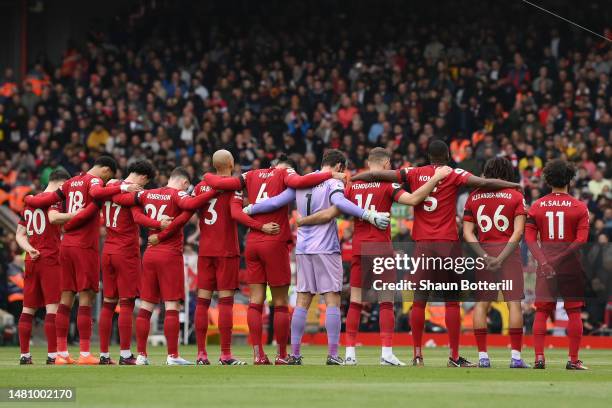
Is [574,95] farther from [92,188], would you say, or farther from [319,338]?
[92,188]

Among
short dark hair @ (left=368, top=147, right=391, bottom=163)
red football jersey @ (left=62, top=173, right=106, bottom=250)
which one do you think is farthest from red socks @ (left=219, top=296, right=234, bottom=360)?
short dark hair @ (left=368, top=147, right=391, bottom=163)

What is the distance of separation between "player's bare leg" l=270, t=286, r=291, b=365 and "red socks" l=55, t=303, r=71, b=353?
270 centimetres

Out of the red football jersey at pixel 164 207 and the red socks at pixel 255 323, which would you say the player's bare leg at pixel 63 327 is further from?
→ the red socks at pixel 255 323

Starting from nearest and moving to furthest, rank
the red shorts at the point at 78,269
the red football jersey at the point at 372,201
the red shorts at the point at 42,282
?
the red football jersey at the point at 372,201 → the red shorts at the point at 78,269 → the red shorts at the point at 42,282

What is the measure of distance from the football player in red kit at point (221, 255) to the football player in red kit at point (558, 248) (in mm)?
3375

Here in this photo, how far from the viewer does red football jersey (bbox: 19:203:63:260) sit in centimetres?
1723

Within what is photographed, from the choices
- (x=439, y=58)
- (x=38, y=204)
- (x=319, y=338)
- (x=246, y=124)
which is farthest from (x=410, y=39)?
(x=38, y=204)

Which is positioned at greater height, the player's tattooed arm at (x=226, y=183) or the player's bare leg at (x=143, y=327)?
the player's tattooed arm at (x=226, y=183)

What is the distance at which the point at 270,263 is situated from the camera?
16.1m

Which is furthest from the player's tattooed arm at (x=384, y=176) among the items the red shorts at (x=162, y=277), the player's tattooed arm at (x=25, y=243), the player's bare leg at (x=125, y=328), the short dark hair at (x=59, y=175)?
the player's tattooed arm at (x=25, y=243)

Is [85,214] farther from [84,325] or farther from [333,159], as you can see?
[333,159]

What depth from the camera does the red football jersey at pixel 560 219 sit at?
51.7ft

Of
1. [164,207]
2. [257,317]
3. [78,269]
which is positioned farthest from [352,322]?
[78,269]

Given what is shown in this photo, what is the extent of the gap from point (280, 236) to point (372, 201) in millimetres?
1167
